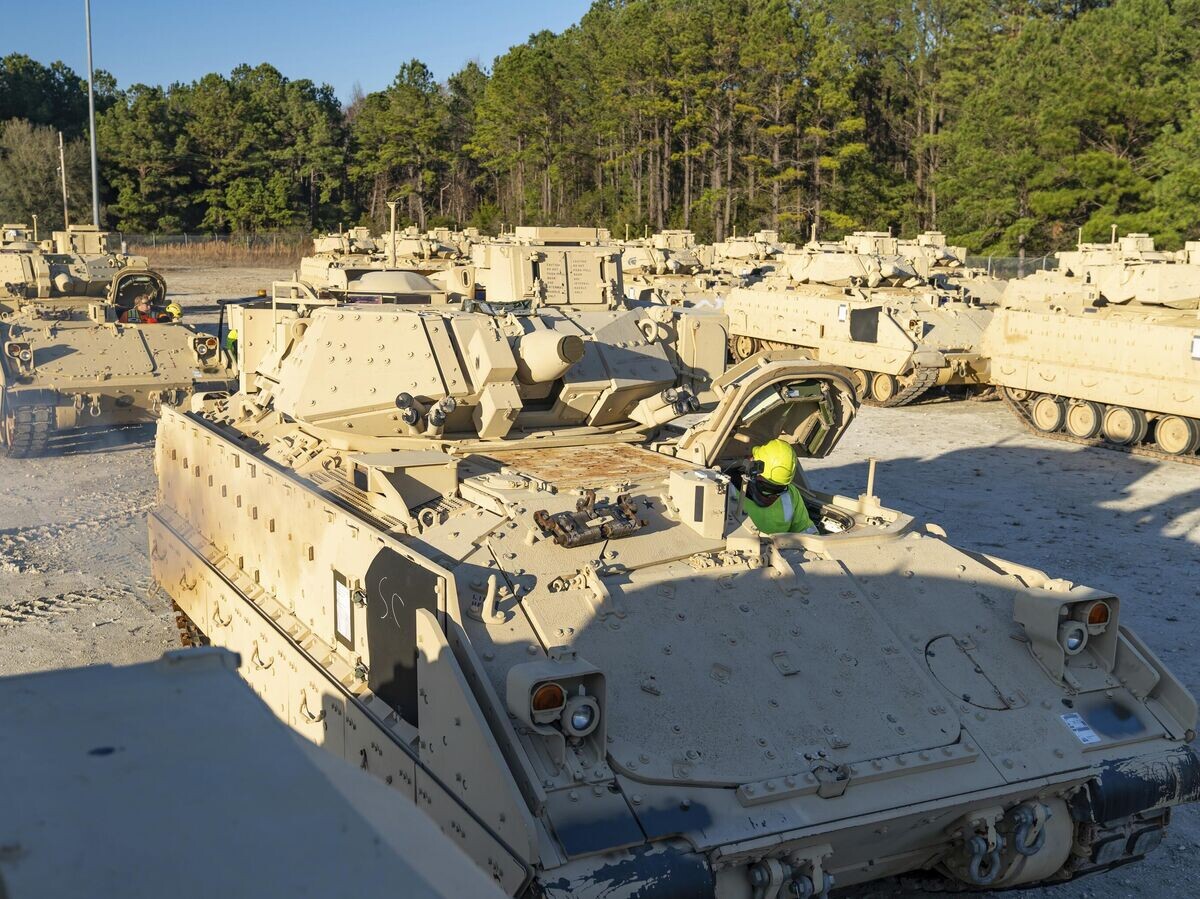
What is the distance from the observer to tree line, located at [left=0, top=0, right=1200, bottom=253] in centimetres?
4594

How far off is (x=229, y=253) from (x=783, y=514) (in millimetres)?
59552

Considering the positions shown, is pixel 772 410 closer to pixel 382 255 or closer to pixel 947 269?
pixel 947 269

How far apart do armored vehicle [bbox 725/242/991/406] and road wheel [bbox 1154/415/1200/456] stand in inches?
160

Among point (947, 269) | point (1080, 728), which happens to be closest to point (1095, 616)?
point (1080, 728)

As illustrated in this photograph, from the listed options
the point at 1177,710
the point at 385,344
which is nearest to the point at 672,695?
the point at 1177,710

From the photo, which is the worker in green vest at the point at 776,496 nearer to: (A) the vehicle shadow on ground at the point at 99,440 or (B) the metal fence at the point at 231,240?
(A) the vehicle shadow on ground at the point at 99,440

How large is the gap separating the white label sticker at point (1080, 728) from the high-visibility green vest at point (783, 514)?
2.02 metres

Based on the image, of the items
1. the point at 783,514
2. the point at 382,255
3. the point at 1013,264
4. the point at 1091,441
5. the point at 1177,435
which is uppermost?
the point at 382,255

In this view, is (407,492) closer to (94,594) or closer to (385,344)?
(385,344)

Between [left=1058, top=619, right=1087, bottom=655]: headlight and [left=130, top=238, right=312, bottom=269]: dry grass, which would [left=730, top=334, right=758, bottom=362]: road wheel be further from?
[left=130, top=238, right=312, bottom=269]: dry grass

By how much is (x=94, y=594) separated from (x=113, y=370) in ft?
26.0

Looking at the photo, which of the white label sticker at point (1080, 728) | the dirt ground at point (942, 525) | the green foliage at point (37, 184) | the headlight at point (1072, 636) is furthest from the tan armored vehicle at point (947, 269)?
the green foliage at point (37, 184)

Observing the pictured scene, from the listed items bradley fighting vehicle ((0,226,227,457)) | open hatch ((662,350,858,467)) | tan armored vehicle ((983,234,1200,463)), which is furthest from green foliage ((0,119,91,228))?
open hatch ((662,350,858,467))

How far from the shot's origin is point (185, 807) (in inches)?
90.3
